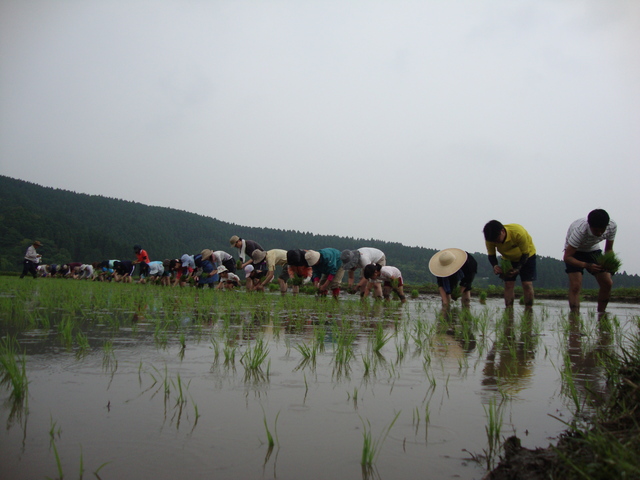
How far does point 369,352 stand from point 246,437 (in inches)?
64.9

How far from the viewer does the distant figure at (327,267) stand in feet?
30.7

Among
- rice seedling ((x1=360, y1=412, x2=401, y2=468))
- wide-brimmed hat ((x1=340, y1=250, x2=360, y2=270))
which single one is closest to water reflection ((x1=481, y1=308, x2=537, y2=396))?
rice seedling ((x1=360, y1=412, x2=401, y2=468))

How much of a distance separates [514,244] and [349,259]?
3259 mm

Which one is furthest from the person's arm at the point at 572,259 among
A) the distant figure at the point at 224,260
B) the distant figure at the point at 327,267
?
the distant figure at the point at 224,260

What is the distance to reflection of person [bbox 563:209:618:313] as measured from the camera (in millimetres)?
5881

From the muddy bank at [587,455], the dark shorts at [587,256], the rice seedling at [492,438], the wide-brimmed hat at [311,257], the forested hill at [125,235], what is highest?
the forested hill at [125,235]

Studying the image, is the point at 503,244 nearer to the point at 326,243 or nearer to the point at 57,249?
the point at 57,249

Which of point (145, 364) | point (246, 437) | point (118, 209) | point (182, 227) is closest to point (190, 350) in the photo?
point (145, 364)

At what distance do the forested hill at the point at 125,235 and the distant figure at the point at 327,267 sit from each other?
3878 centimetres

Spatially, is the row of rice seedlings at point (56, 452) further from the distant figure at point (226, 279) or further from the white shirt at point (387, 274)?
the distant figure at point (226, 279)

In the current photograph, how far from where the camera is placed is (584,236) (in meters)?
6.25

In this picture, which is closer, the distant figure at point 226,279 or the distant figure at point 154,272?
the distant figure at point 226,279

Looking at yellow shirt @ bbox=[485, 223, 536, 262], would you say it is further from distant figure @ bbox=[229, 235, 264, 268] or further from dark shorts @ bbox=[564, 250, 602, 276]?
distant figure @ bbox=[229, 235, 264, 268]

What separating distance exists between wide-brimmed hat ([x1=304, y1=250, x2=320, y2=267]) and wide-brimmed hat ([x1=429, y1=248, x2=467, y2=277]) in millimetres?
2295
